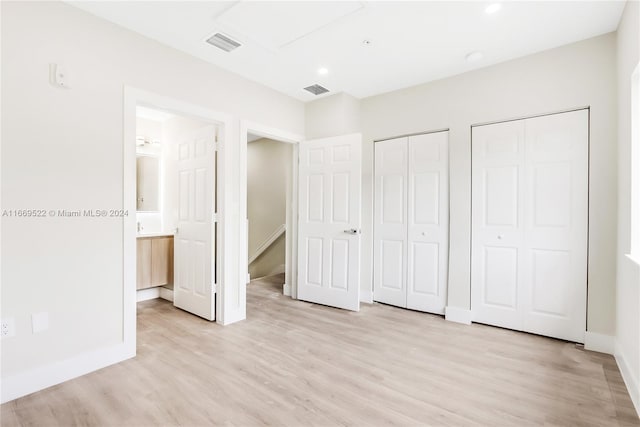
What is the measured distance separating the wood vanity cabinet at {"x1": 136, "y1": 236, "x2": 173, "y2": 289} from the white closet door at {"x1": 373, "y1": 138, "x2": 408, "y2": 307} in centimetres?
273

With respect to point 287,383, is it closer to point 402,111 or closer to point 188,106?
point 188,106

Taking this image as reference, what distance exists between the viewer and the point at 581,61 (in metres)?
2.65

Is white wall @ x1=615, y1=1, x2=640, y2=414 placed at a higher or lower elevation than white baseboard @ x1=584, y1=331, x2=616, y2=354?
higher

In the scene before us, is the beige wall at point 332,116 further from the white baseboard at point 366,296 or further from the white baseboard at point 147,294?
the white baseboard at point 147,294

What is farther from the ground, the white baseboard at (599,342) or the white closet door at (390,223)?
the white closet door at (390,223)

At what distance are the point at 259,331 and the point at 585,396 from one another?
2527 millimetres

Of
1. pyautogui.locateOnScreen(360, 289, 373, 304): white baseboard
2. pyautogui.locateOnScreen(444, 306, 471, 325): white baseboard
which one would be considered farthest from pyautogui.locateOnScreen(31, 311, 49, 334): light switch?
pyautogui.locateOnScreen(444, 306, 471, 325): white baseboard

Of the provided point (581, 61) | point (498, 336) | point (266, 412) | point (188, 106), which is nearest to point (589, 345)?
point (498, 336)

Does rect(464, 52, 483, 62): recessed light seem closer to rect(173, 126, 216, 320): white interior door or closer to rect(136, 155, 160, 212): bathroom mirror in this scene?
rect(173, 126, 216, 320): white interior door

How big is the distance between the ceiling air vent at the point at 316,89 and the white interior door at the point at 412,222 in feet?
3.16

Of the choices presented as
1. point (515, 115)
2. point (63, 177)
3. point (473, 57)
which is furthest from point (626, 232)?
point (63, 177)

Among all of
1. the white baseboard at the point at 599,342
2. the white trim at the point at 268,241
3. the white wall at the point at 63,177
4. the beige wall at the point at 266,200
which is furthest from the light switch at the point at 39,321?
the white baseboard at the point at 599,342

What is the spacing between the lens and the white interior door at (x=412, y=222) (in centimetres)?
346

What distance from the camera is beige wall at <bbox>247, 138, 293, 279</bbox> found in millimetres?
5801
